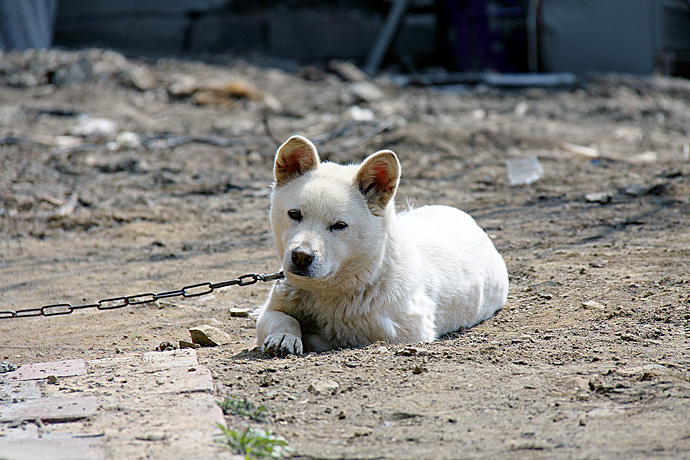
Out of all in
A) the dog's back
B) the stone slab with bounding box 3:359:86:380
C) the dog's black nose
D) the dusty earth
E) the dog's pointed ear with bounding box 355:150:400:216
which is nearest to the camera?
the dusty earth

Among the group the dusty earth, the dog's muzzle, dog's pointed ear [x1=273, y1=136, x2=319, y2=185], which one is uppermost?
dog's pointed ear [x1=273, y1=136, x2=319, y2=185]

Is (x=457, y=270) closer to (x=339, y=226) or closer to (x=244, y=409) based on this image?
(x=339, y=226)

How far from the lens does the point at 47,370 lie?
3432 mm

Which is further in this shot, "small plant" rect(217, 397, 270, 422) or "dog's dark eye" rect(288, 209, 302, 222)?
"dog's dark eye" rect(288, 209, 302, 222)

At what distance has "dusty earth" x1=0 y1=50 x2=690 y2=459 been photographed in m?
2.91

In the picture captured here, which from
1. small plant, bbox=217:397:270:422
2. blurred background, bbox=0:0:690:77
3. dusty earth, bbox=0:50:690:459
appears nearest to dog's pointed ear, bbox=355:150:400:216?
dusty earth, bbox=0:50:690:459

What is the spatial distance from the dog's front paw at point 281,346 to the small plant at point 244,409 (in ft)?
2.56

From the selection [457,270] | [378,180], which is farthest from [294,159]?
[457,270]

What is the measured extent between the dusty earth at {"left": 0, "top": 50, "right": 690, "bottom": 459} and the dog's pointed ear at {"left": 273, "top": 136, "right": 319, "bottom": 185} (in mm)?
651

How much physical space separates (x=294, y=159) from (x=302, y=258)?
744 millimetres

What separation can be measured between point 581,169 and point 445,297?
16.4ft

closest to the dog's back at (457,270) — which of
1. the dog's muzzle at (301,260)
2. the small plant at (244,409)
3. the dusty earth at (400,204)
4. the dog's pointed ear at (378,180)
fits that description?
the dusty earth at (400,204)

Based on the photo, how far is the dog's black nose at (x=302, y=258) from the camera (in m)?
3.58

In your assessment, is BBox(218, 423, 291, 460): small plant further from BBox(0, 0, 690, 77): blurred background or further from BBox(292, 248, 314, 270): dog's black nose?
BBox(0, 0, 690, 77): blurred background
